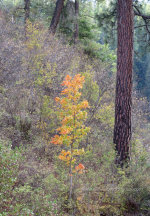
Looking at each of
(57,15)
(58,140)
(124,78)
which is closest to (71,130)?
(58,140)

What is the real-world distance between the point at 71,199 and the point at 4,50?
615 centimetres

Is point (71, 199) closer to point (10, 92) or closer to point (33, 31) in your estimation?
point (10, 92)

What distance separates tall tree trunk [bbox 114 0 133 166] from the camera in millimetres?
5480

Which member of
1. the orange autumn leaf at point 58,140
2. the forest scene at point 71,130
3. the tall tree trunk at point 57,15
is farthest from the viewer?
the tall tree trunk at point 57,15

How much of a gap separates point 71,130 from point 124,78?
2.10m

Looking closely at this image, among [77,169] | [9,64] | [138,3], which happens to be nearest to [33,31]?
[9,64]

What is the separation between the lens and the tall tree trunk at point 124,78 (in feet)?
18.0

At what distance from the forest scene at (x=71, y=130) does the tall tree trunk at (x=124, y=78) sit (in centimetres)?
2

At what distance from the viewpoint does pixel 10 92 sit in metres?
→ 7.26

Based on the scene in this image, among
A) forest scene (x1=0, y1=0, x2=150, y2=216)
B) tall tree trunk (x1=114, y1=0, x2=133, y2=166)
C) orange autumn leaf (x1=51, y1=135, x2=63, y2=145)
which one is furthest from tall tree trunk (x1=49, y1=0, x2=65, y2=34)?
orange autumn leaf (x1=51, y1=135, x2=63, y2=145)

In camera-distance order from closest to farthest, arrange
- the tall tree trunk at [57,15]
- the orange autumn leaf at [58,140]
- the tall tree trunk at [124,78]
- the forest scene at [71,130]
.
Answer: the forest scene at [71,130] < the orange autumn leaf at [58,140] < the tall tree trunk at [124,78] < the tall tree trunk at [57,15]

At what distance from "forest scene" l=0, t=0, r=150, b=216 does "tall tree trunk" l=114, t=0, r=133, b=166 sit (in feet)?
0.08

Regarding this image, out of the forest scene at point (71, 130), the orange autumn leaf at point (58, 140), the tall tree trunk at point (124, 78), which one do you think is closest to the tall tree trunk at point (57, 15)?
the forest scene at point (71, 130)

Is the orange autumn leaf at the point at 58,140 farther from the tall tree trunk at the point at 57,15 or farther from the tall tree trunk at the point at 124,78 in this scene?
the tall tree trunk at the point at 57,15
